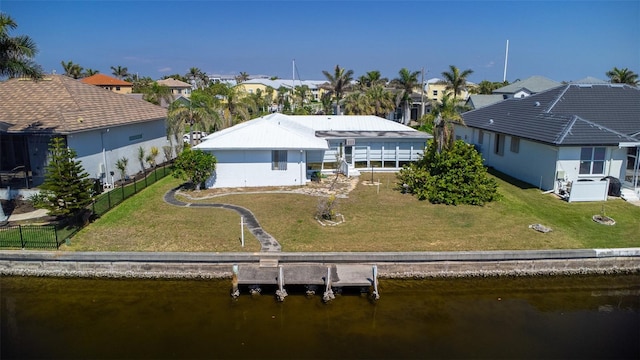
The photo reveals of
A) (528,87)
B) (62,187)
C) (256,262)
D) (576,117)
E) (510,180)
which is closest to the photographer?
(256,262)

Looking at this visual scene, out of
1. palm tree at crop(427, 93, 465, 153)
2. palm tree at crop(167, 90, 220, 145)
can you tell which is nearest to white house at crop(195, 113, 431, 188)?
palm tree at crop(167, 90, 220, 145)

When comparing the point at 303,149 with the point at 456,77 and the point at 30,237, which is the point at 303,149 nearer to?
the point at 30,237

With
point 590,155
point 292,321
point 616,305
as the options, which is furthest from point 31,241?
point 590,155

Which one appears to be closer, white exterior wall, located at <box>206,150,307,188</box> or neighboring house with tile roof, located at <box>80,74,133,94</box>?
white exterior wall, located at <box>206,150,307,188</box>

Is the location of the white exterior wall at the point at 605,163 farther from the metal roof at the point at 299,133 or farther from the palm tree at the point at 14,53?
the palm tree at the point at 14,53

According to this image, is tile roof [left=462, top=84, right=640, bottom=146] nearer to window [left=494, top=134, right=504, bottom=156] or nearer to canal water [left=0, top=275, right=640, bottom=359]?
window [left=494, top=134, right=504, bottom=156]

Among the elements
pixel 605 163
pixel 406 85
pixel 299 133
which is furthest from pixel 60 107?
pixel 406 85
